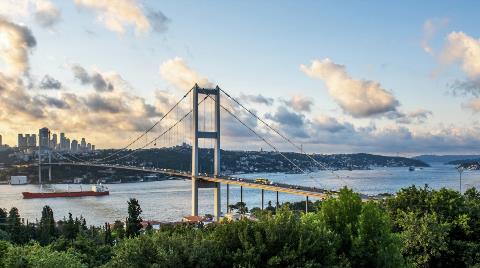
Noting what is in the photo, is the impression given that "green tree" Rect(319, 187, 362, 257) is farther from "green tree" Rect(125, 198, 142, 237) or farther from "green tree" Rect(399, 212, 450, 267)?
"green tree" Rect(125, 198, 142, 237)

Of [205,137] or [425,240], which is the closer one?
[425,240]

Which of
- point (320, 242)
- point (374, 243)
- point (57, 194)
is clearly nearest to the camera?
point (320, 242)

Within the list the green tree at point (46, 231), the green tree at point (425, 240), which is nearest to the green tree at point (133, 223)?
the green tree at point (46, 231)

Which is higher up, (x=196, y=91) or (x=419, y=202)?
(x=196, y=91)

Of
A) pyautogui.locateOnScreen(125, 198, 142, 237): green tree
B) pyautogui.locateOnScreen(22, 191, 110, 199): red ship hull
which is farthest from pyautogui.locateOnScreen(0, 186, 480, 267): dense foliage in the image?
pyautogui.locateOnScreen(22, 191, 110, 199): red ship hull

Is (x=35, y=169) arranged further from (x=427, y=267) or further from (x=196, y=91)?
(x=427, y=267)

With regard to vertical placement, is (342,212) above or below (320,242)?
above

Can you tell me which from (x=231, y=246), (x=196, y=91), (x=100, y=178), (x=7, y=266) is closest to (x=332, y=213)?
(x=231, y=246)

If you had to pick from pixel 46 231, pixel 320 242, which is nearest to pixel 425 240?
pixel 320 242

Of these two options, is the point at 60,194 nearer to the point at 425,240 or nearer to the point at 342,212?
the point at 425,240
